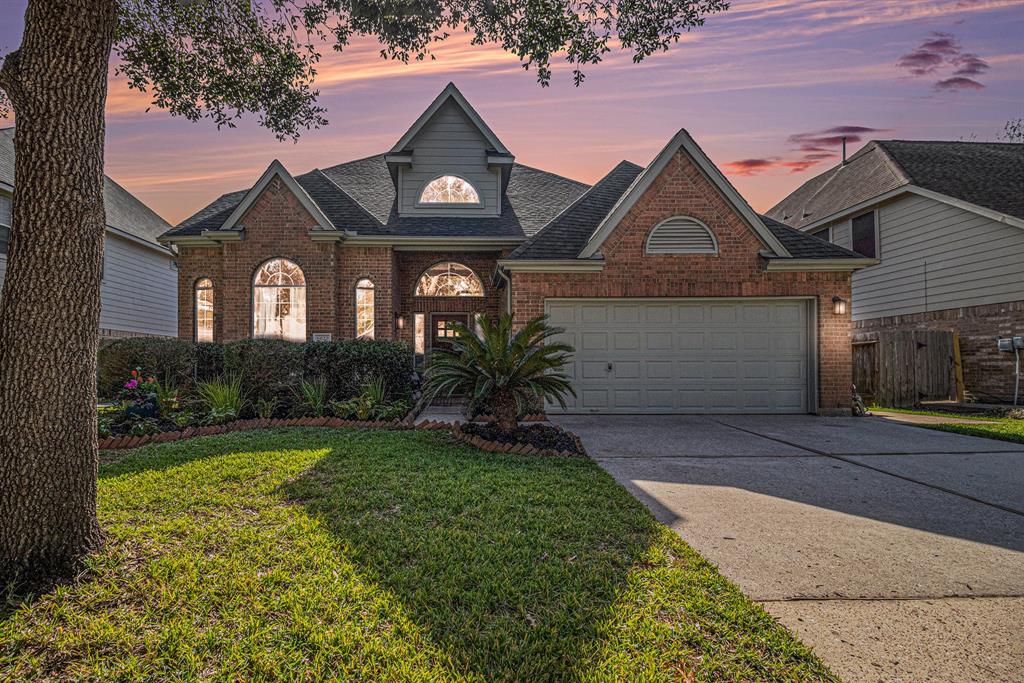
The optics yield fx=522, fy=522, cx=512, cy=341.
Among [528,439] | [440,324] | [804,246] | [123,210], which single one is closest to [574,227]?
[440,324]

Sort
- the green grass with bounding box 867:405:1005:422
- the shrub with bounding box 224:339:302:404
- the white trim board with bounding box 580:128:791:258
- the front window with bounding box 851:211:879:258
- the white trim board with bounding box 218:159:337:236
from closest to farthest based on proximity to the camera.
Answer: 1. the shrub with bounding box 224:339:302:404
2. the white trim board with bounding box 580:128:791:258
3. the green grass with bounding box 867:405:1005:422
4. the white trim board with bounding box 218:159:337:236
5. the front window with bounding box 851:211:879:258

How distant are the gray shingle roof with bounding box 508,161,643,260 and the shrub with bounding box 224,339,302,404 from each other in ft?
15.3

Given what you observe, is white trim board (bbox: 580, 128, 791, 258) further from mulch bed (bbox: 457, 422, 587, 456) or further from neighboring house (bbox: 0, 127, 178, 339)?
neighboring house (bbox: 0, 127, 178, 339)

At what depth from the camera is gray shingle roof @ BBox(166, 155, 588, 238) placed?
13.4 meters

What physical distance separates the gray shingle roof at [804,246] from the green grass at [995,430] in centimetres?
371

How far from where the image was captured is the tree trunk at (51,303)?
3.03 metres

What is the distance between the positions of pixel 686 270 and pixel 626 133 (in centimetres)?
410

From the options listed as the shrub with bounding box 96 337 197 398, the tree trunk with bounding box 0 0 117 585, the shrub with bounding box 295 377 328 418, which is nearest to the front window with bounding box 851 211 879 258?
the shrub with bounding box 295 377 328 418

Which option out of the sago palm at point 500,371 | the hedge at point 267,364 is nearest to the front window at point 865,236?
the sago palm at point 500,371

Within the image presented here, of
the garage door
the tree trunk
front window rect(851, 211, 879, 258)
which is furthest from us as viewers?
front window rect(851, 211, 879, 258)

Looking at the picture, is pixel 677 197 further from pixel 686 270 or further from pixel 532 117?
pixel 532 117

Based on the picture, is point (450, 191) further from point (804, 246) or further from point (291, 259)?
point (804, 246)

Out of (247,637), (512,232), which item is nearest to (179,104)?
(512,232)

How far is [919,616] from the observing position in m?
2.74
